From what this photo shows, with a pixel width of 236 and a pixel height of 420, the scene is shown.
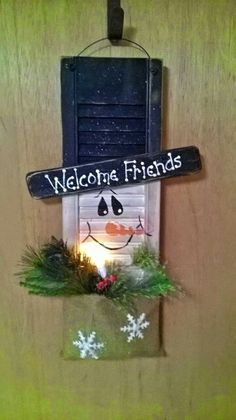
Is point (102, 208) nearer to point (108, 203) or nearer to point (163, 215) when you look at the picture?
point (108, 203)

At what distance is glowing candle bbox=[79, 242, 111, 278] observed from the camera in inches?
36.8

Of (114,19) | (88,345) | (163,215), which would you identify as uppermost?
(114,19)

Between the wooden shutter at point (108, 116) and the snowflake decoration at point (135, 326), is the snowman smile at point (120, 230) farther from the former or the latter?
the snowflake decoration at point (135, 326)

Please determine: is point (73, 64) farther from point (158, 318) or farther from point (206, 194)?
point (158, 318)

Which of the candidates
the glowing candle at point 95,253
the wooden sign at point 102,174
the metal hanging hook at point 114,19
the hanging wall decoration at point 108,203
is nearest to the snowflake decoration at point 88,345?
the hanging wall decoration at point 108,203

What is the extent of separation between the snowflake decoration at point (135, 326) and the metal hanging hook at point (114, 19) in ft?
1.56

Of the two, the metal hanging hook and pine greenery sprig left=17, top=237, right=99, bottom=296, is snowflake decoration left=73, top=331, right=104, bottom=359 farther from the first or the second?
the metal hanging hook

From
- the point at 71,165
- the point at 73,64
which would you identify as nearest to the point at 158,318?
the point at 71,165

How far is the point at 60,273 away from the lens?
36.0 inches

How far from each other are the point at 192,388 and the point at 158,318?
6.8 inches

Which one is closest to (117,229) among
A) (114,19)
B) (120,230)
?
(120,230)

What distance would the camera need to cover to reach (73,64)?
894mm

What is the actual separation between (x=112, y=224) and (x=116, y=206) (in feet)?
0.11

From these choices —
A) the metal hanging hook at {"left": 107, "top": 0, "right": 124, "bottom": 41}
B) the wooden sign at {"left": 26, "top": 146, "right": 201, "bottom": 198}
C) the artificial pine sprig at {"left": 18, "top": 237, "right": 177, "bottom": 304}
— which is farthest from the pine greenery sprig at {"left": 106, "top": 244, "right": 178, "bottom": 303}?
the metal hanging hook at {"left": 107, "top": 0, "right": 124, "bottom": 41}
